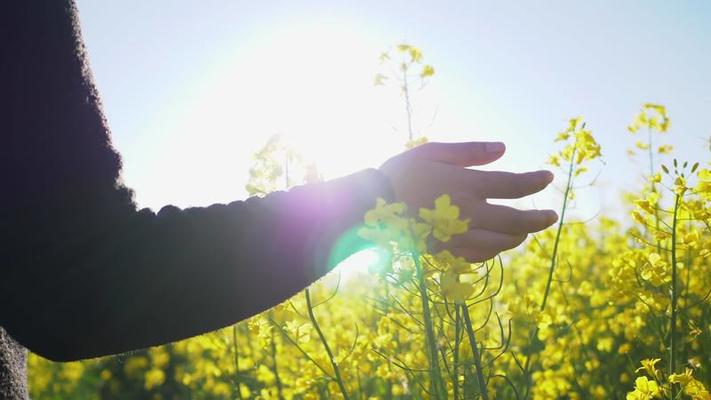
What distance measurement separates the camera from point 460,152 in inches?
44.4

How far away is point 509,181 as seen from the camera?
44.6 inches

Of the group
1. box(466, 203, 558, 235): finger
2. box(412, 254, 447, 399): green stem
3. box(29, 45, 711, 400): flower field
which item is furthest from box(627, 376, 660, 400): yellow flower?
box(466, 203, 558, 235): finger

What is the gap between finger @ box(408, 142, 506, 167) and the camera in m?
1.12

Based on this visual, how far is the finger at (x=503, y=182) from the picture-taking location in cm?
113

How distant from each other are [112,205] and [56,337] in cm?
22

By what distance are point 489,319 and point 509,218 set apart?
2372mm

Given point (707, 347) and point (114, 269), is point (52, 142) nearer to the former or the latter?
point (114, 269)

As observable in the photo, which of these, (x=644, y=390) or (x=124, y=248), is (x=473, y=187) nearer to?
(x=124, y=248)

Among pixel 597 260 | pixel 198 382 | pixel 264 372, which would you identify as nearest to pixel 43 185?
pixel 264 372

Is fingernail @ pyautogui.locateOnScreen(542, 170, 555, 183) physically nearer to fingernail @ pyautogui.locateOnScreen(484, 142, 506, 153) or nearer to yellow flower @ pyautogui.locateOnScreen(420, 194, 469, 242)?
fingernail @ pyautogui.locateOnScreen(484, 142, 506, 153)

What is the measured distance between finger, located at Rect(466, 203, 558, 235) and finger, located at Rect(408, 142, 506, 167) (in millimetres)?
77

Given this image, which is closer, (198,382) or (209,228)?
(209,228)

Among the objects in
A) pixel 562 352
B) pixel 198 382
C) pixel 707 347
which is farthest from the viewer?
pixel 198 382

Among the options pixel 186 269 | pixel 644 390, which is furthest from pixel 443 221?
pixel 644 390
